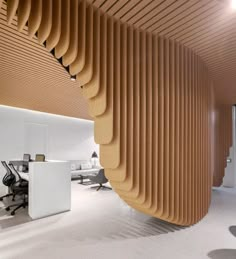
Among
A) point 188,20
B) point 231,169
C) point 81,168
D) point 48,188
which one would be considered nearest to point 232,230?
point 188,20

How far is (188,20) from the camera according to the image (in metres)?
3.00

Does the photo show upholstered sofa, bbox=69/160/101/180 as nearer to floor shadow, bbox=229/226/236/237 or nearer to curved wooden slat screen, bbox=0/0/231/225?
curved wooden slat screen, bbox=0/0/231/225

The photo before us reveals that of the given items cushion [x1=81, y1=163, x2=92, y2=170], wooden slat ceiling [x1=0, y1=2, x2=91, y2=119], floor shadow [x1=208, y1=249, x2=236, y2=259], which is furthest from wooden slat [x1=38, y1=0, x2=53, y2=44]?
cushion [x1=81, y1=163, x2=92, y2=170]

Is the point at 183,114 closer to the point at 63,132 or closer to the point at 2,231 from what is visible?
the point at 2,231

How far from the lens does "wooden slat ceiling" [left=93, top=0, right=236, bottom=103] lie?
2666 mm

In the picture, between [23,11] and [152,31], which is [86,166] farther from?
[23,11]

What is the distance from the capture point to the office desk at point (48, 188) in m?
5.02

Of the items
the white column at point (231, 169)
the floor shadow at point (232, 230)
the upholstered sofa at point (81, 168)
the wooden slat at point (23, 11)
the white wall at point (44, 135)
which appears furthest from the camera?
the upholstered sofa at point (81, 168)

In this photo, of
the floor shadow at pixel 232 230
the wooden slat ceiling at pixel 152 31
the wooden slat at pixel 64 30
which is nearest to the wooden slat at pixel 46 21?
the wooden slat at pixel 64 30

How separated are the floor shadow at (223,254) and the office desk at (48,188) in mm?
3525

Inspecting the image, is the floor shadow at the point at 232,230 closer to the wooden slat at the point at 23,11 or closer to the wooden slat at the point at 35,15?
the wooden slat at the point at 35,15

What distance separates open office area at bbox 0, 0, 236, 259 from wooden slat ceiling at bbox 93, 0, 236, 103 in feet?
0.05

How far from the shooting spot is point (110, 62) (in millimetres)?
2982

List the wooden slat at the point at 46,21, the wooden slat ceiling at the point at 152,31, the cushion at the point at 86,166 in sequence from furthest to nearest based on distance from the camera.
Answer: the cushion at the point at 86,166 < the wooden slat ceiling at the point at 152,31 < the wooden slat at the point at 46,21
